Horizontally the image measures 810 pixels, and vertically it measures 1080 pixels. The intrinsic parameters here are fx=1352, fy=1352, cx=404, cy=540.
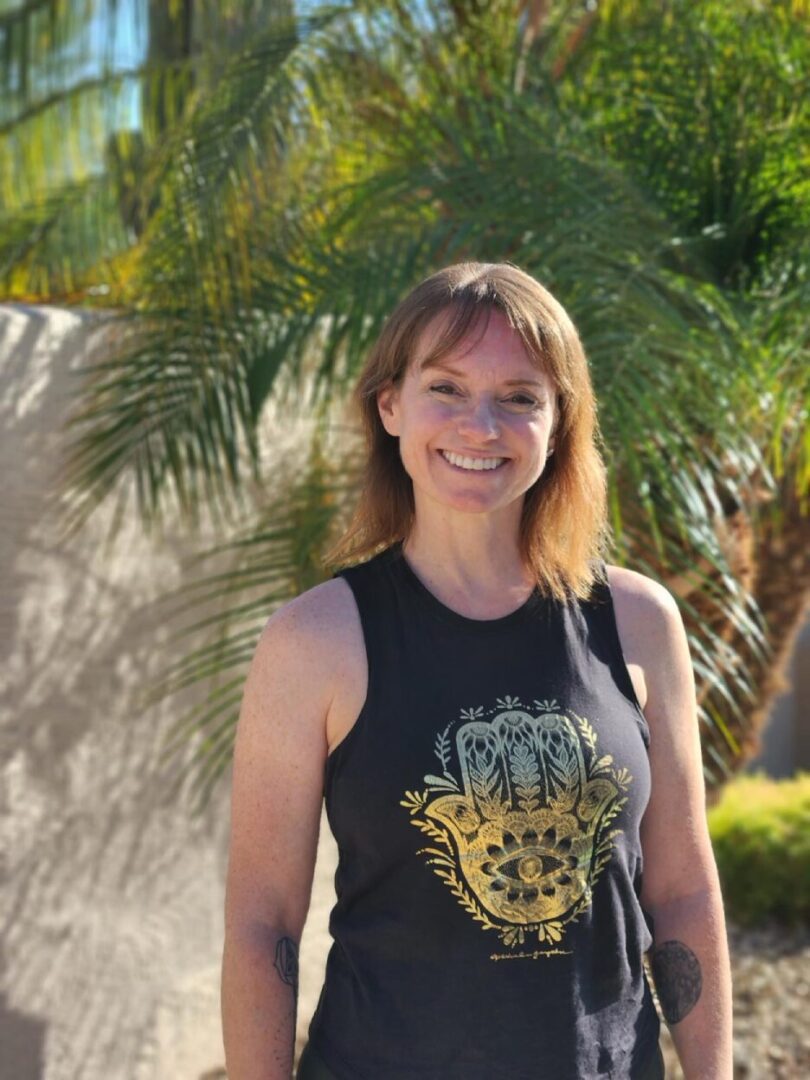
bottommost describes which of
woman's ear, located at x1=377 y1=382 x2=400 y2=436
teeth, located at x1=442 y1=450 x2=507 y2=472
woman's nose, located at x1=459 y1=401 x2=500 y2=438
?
teeth, located at x1=442 y1=450 x2=507 y2=472

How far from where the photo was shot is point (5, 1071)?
10.6ft

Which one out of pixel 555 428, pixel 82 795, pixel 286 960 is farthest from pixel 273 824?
pixel 82 795

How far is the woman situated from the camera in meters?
1.47

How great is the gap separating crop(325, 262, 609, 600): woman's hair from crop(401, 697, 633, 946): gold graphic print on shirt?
21 cm

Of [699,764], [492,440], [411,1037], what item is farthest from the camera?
[699,764]

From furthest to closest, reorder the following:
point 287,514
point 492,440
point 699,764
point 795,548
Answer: point 795,548 → point 287,514 → point 699,764 → point 492,440

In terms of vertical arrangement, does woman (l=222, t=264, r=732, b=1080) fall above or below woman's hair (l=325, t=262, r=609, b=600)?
below

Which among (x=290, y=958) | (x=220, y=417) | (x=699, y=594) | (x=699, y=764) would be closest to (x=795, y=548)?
(x=699, y=594)

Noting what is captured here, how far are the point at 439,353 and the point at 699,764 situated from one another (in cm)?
60

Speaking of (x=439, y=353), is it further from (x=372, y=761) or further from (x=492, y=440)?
(x=372, y=761)

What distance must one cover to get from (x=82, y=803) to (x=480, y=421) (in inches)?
87.1

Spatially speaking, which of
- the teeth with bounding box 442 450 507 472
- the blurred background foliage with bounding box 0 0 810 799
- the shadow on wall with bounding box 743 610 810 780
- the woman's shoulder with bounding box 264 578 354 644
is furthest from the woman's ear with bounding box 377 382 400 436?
the shadow on wall with bounding box 743 610 810 780

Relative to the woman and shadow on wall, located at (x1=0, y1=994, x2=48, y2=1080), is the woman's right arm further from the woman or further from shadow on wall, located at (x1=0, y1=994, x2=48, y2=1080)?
shadow on wall, located at (x1=0, y1=994, x2=48, y2=1080)

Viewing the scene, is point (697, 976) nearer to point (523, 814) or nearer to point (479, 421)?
point (523, 814)
